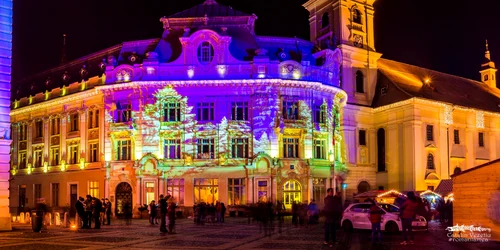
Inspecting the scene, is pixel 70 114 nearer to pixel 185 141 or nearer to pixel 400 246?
pixel 185 141

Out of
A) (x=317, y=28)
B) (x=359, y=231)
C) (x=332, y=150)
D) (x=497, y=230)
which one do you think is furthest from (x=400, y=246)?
(x=317, y=28)

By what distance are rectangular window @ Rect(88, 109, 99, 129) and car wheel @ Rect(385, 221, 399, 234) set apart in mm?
31902

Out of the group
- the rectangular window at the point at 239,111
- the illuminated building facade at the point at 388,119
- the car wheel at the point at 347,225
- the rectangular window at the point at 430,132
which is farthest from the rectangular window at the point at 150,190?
the rectangular window at the point at 430,132

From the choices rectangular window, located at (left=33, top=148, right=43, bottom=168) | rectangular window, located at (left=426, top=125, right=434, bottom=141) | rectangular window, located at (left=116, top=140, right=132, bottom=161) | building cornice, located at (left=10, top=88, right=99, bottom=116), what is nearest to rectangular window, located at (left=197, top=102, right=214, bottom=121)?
rectangular window, located at (left=116, top=140, right=132, bottom=161)

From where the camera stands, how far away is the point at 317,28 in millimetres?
64875

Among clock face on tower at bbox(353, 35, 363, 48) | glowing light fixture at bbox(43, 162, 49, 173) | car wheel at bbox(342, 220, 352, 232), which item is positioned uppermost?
clock face on tower at bbox(353, 35, 363, 48)

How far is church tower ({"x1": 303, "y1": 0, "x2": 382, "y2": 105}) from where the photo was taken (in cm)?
6097

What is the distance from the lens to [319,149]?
170ft

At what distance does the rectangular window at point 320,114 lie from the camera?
169ft

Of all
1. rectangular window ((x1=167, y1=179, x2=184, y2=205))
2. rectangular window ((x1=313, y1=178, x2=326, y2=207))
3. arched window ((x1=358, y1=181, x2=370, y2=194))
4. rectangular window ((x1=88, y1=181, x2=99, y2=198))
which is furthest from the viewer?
arched window ((x1=358, y1=181, x2=370, y2=194))

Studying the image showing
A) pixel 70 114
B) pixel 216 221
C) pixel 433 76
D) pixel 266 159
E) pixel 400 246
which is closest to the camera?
pixel 400 246

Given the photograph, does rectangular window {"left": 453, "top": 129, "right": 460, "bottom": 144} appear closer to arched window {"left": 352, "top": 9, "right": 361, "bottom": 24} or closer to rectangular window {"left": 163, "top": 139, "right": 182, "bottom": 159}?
arched window {"left": 352, "top": 9, "right": 361, "bottom": 24}

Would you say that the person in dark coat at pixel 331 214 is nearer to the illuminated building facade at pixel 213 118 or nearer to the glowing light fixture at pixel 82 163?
the illuminated building facade at pixel 213 118

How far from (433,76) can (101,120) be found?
3999cm
